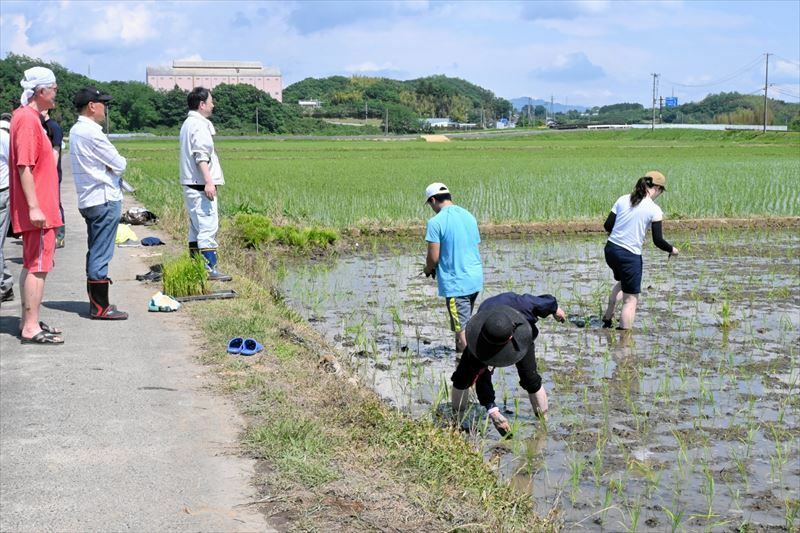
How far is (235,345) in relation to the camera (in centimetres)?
639

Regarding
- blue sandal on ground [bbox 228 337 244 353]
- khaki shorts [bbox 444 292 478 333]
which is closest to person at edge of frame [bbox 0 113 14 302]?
blue sandal on ground [bbox 228 337 244 353]

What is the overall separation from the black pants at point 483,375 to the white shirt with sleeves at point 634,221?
291 centimetres

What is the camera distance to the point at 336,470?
421cm

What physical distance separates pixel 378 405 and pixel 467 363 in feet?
2.12

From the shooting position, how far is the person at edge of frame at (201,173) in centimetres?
835

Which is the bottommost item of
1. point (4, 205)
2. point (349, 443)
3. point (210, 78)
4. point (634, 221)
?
point (349, 443)

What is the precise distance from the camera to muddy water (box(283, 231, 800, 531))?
15.7 ft

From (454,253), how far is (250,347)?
5.30 feet

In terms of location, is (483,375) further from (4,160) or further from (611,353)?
(4,160)

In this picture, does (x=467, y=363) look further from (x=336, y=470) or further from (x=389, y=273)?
(x=389, y=273)

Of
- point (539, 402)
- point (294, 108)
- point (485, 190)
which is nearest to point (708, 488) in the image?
point (539, 402)

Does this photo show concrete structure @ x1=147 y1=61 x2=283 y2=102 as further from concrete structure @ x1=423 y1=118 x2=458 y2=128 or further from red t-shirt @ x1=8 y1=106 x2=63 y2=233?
red t-shirt @ x1=8 y1=106 x2=63 y2=233

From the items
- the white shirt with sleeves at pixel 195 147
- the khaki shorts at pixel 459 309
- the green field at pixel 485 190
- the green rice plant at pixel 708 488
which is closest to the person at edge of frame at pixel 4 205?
the white shirt with sleeves at pixel 195 147

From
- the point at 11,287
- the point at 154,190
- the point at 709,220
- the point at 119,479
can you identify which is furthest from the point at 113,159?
the point at 154,190
